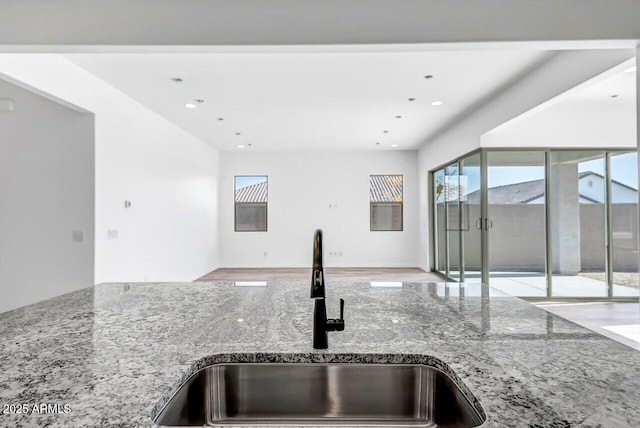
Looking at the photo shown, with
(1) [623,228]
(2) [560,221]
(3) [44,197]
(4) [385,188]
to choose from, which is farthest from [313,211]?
(1) [623,228]

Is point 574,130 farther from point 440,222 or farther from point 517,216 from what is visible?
point 440,222

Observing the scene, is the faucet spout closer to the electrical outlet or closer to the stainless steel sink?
the stainless steel sink

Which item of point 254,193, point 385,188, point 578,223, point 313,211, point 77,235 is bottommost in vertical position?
point 77,235

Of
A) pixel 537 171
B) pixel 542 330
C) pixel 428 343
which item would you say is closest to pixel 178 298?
pixel 428 343

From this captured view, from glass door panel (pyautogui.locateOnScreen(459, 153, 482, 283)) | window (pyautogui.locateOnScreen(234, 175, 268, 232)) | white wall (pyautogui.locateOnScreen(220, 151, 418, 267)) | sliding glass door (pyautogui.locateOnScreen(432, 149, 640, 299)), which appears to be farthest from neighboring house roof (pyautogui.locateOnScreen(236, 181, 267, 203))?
sliding glass door (pyautogui.locateOnScreen(432, 149, 640, 299))

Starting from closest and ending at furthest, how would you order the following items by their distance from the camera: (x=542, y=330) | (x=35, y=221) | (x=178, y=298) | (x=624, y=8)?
(x=542, y=330)
(x=178, y=298)
(x=624, y=8)
(x=35, y=221)

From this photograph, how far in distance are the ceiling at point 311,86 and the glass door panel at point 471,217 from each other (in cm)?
86

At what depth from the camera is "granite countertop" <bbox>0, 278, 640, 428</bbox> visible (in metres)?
0.64

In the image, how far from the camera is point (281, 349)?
35.1 inches

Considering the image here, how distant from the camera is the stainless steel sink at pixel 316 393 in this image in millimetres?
860

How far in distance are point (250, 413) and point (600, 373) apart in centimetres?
86

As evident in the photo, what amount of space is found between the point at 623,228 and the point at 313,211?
216 inches

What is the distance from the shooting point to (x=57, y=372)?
78cm

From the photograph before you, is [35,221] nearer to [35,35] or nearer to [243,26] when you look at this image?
[35,35]
